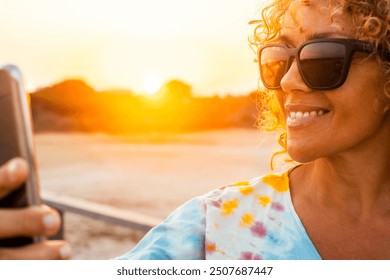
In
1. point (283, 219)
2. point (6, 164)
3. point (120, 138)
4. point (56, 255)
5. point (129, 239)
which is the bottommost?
point (120, 138)

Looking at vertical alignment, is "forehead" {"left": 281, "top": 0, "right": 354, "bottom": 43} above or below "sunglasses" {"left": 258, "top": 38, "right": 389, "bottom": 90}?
above

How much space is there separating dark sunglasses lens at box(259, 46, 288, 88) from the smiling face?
3 cm

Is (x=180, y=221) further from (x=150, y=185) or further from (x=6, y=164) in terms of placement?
(x=150, y=185)

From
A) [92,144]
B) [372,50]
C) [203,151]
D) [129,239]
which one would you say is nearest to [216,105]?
[203,151]

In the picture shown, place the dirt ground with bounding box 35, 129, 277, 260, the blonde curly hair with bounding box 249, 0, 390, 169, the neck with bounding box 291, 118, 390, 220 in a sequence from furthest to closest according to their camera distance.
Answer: the dirt ground with bounding box 35, 129, 277, 260
the neck with bounding box 291, 118, 390, 220
the blonde curly hair with bounding box 249, 0, 390, 169

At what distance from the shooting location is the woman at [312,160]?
53.6 inches

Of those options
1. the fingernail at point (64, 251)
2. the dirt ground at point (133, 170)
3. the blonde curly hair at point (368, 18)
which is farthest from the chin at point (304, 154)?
the fingernail at point (64, 251)

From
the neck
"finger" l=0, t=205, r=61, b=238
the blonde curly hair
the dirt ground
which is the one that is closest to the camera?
"finger" l=0, t=205, r=61, b=238

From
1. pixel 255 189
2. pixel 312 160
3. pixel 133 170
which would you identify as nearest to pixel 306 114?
pixel 312 160

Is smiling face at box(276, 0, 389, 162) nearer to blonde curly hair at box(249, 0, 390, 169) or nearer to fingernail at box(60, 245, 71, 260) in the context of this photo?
blonde curly hair at box(249, 0, 390, 169)

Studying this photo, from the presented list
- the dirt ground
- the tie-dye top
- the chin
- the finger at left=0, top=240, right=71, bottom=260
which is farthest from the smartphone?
the dirt ground

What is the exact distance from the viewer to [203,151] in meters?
11.8

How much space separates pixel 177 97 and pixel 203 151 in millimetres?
3167

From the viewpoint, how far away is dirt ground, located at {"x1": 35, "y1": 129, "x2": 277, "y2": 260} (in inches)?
209
